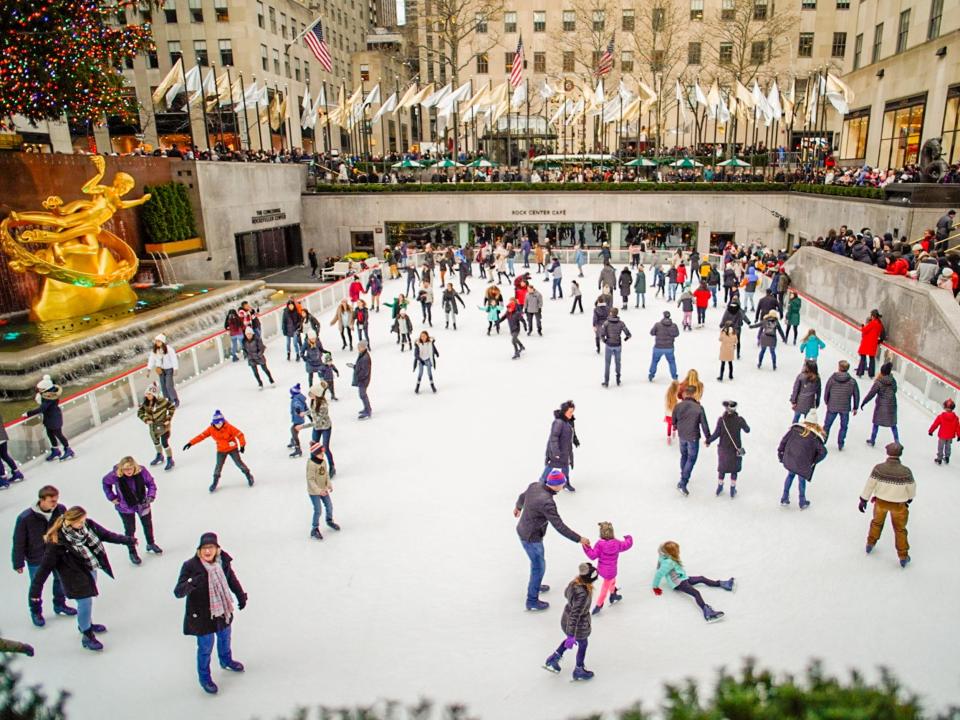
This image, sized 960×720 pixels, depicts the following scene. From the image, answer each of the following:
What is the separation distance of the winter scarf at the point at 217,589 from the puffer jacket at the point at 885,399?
7.96 meters

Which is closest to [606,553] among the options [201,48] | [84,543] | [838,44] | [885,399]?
[84,543]

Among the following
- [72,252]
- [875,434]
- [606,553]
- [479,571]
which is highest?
[72,252]

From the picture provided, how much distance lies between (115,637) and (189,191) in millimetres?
22531

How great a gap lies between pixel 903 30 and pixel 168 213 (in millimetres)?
29962

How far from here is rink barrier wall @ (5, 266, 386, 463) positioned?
938 centimetres

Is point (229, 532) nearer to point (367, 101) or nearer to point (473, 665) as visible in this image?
point (473, 665)

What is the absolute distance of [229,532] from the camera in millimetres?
7527

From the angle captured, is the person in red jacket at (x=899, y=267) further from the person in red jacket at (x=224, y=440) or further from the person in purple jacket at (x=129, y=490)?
the person in purple jacket at (x=129, y=490)

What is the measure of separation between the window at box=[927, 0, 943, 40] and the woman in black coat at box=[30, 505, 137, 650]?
30798mm

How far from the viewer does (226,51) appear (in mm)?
43875

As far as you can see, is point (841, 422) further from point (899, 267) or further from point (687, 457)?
point (899, 267)

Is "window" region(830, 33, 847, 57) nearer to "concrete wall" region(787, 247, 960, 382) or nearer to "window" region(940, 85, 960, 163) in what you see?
"window" region(940, 85, 960, 163)

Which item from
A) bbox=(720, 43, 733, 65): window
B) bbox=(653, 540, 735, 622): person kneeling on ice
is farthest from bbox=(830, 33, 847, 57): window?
bbox=(653, 540, 735, 622): person kneeling on ice

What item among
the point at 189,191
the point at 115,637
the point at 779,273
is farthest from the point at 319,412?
the point at 189,191
